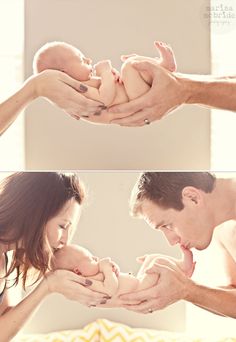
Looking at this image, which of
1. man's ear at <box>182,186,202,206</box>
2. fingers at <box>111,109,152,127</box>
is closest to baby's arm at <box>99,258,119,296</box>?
man's ear at <box>182,186,202,206</box>

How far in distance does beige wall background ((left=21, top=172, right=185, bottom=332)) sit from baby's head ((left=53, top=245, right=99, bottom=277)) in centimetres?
2

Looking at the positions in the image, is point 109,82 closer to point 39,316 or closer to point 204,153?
point 204,153

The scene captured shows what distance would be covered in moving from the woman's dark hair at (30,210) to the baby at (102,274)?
0.05 meters

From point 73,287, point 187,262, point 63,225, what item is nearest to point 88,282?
point 73,287

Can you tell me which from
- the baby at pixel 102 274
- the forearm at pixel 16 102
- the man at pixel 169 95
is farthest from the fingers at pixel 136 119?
the baby at pixel 102 274

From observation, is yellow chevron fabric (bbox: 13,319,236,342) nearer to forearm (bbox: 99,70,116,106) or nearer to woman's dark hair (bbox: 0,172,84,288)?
woman's dark hair (bbox: 0,172,84,288)

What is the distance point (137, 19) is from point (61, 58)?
270 millimetres

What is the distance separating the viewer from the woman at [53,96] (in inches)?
57.6

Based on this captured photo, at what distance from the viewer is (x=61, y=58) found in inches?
57.8

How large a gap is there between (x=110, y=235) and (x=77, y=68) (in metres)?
0.43

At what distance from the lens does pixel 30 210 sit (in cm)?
156

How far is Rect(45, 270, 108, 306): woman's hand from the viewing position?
5.06 ft

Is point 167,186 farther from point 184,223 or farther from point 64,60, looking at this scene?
point 64,60

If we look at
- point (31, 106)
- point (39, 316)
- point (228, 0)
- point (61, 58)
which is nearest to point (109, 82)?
point (61, 58)
